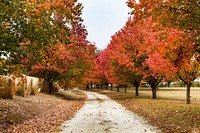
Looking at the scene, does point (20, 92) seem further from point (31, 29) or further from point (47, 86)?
point (47, 86)

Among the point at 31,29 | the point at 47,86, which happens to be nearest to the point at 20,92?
the point at 31,29

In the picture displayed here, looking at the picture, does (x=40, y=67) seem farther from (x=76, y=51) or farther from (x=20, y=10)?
(x=20, y=10)

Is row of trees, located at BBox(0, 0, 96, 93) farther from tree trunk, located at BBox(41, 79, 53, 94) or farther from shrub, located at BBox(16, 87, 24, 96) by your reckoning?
tree trunk, located at BBox(41, 79, 53, 94)

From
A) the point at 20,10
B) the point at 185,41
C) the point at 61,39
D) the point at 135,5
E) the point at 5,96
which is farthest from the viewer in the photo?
the point at 5,96

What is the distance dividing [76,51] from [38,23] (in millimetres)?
19847

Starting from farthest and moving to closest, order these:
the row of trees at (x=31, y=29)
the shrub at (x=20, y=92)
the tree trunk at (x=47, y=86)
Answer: the tree trunk at (x=47, y=86) → the shrub at (x=20, y=92) → the row of trees at (x=31, y=29)

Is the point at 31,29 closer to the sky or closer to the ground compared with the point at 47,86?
closer to the sky

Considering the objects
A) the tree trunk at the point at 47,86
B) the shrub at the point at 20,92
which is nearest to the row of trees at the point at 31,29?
the shrub at the point at 20,92

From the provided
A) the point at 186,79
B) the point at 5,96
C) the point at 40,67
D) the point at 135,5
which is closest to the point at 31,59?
the point at 135,5

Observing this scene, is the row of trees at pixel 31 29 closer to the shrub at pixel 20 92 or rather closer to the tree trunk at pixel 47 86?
the shrub at pixel 20 92

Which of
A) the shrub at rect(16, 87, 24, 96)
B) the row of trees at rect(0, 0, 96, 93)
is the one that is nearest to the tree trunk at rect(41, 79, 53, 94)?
the shrub at rect(16, 87, 24, 96)

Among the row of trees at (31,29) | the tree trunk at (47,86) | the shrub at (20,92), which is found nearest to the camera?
the row of trees at (31,29)

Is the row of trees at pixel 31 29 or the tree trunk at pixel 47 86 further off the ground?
the row of trees at pixel 31 29

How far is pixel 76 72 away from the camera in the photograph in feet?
99.8
